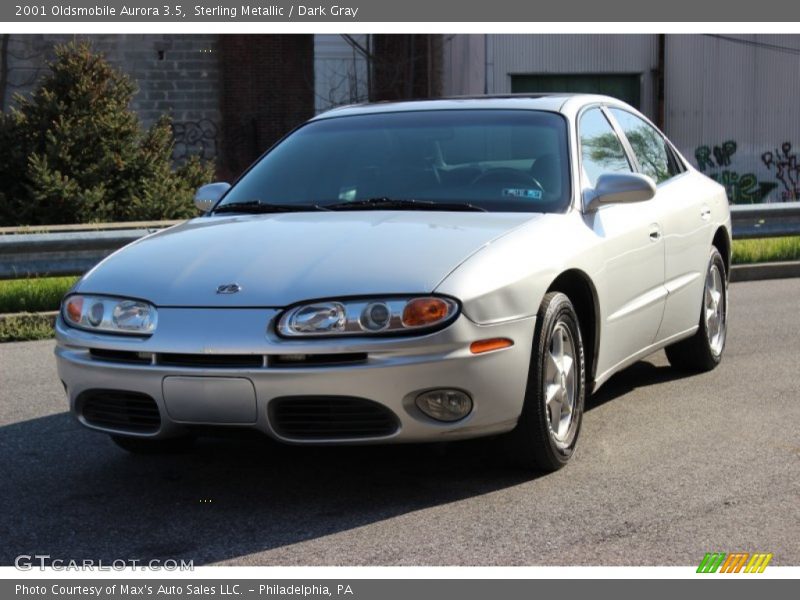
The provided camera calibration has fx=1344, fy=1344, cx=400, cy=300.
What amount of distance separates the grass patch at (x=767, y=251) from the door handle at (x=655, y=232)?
756cm

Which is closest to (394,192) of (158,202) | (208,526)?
(208,526)

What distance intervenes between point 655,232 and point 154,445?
263 centimetres

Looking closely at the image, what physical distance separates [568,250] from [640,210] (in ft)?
3.72

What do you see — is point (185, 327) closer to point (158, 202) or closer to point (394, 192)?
point (394, 192)

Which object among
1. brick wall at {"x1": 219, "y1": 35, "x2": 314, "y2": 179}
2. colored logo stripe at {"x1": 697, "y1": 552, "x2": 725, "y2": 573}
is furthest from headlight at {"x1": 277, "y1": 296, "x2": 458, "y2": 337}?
brick wall at {"x1": 219, "y1": 35, "x2": 314, "y2": 179}

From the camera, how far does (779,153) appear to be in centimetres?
2975

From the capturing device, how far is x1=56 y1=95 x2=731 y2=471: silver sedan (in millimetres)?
4742

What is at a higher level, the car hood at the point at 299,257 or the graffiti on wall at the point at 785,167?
the car hood at the point at 299,257

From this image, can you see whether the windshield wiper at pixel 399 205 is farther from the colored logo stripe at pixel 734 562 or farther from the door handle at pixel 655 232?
the colored logo stripe at pixel 734 562

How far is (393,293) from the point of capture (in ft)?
15.6

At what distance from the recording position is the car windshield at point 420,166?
231 inches

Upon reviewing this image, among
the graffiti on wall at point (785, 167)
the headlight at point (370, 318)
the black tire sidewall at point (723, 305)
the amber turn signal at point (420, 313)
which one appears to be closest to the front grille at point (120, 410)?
the headlight at point (370, 318)

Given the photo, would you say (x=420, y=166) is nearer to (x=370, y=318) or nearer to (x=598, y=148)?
(x=598, y=148)

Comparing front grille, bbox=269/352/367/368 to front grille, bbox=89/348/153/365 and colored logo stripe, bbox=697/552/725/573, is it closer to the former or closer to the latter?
front grille, bbox=89/348/153/365
